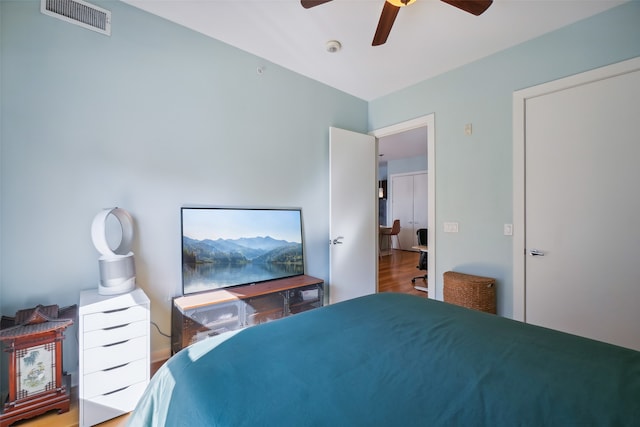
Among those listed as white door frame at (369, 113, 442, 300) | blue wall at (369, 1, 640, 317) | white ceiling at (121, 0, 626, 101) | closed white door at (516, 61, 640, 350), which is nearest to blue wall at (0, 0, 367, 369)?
white ceiling at (121, 0, 626, 101)

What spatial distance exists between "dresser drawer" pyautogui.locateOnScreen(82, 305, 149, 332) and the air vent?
1.94 metres

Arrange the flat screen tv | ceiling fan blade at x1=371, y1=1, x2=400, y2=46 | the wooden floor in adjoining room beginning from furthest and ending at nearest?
the wooden floor in adjoining room
the flat screen tv
ceiling fan blade at x1=371, y1=1, x2=400, y2=46

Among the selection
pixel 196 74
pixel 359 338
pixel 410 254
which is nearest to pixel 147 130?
pixel 196 74

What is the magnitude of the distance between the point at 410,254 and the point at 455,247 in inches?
192

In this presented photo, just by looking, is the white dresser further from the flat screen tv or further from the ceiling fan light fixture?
the ceiling fan light fixture

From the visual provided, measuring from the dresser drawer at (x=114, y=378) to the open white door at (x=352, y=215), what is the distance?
6.43ft

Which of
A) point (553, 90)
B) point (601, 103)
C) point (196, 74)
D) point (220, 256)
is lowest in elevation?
point (220, 256)

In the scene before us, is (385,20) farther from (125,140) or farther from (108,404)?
(108,404)

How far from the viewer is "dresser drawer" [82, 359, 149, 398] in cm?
160

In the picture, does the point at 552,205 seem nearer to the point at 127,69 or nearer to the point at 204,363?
the point at 204,363

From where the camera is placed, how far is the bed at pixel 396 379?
2.49 feet

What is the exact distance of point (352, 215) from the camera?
345cm

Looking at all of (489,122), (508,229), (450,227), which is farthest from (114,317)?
(489,122)

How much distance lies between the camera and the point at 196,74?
7.93 ft
